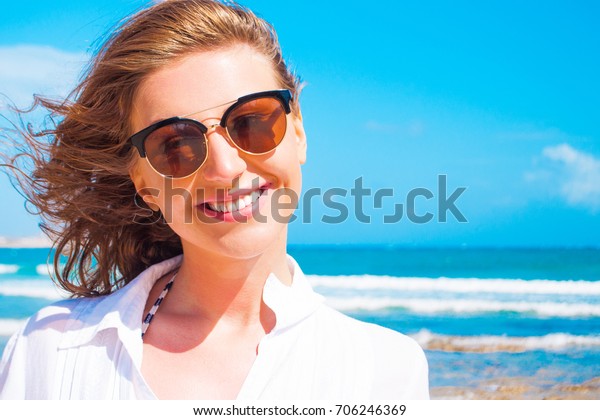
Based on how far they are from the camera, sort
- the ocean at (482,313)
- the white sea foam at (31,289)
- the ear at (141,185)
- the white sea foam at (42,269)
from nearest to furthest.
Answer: the ear at (141,185), the ocean at (482,313), the white sea foam at (31,289), the white sea foam at (42,269)

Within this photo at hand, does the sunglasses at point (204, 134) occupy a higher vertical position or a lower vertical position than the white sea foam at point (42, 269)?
lower

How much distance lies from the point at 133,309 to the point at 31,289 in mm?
15308

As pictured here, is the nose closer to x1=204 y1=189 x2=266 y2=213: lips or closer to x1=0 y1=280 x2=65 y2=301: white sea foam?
x1=204 y1=189 x2=266 y2=213: lips

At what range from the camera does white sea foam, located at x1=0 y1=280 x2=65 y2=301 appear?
49.2 feet

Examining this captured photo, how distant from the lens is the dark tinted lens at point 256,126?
99.6 inches

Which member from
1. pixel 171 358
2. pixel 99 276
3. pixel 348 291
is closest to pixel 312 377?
pixel 171 358

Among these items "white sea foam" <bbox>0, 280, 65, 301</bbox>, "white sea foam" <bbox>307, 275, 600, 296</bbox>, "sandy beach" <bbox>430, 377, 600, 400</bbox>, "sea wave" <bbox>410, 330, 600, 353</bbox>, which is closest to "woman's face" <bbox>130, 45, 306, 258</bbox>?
"sandy beach" <bbox>430, 377, 600, 400</bbox>

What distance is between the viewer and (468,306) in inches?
526

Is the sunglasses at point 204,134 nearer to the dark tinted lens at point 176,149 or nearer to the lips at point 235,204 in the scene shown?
the dark tinted lens at point 176,149

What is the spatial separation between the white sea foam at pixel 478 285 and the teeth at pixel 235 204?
14.1 meters

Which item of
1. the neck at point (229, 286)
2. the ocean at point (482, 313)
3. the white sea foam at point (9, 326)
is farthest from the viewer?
the white sea foam at point (9, 326)

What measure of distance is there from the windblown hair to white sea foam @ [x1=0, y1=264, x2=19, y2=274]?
762 inches

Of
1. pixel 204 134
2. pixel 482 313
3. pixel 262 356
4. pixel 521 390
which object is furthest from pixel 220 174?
pixel 482 313

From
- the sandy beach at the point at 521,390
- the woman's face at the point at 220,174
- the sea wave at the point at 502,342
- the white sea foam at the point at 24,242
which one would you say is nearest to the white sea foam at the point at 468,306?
the sea wave at the point at 502,342
